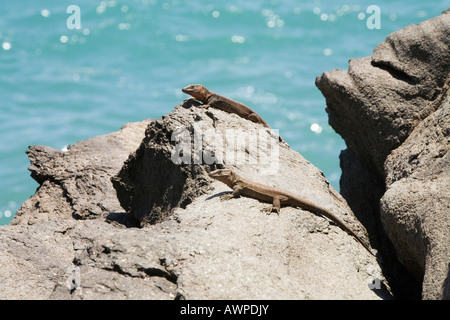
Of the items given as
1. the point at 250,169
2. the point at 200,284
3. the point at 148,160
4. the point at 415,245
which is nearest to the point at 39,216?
the point at 148,160

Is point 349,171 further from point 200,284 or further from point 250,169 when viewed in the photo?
point 200,284

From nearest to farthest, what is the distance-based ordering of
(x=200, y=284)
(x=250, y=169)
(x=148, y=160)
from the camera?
(x=200, y=284) < (x=250, y=169) < (x=148, y=160)

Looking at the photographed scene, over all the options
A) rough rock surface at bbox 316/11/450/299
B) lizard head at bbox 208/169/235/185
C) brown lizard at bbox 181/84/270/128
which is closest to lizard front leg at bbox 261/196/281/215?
lizard head at bbox 208/169/235/185

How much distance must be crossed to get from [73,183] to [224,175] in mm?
2665

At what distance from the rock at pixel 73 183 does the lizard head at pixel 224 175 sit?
6.64ft

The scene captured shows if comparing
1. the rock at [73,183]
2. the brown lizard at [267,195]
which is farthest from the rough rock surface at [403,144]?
the rock at [73,183]

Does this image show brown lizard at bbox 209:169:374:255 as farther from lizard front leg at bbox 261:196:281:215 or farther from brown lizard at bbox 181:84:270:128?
brown lizard at bbox 181:84:270:128

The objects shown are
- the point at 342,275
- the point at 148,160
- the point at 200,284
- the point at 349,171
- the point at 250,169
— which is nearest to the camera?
the point at 200,284

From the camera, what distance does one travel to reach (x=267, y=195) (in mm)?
6395

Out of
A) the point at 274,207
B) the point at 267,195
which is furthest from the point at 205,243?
the point at 267,195

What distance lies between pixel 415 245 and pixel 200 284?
190cm

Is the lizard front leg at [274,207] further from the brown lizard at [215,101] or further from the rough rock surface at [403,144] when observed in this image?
the brown lizard at [215,101]

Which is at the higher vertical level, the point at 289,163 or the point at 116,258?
the point at 289,163

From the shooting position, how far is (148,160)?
24.8ft
